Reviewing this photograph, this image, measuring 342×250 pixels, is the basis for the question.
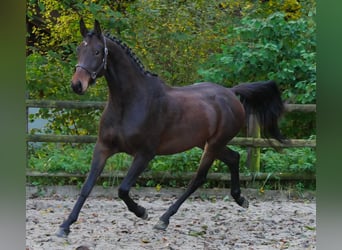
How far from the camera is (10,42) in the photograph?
2.84 ft

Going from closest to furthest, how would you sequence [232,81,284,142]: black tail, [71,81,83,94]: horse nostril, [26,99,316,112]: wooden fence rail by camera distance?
[71,81,83,94]: horse nostril, [232,81,284,142]: black tail, [26,99,316,112]: wooden fence rail

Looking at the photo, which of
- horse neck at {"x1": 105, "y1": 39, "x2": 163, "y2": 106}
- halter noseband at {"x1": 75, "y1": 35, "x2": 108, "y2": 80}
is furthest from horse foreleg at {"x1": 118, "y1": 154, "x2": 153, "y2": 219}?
halter noseband at {"x1": 75, "y1": 35, "x2": 108, "y2": 80}

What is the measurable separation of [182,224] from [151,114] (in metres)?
1.08

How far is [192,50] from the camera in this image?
6.40m

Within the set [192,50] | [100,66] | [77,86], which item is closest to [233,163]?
[100,66]

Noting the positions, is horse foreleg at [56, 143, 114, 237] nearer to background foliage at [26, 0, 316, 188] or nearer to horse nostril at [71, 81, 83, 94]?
horse nostril at [71, 81, 83, 94]

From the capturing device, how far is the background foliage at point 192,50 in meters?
6.09

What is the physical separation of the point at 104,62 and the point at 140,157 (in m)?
0.78

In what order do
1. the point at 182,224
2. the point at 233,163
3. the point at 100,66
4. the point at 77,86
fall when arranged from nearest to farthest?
the point at 77,86 < the point at 100,66 < the point at 182,224 < the point at 233,163

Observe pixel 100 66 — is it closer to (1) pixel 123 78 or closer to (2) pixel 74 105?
(1) pixel 123 78

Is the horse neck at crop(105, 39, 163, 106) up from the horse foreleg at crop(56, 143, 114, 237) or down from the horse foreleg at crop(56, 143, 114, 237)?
up

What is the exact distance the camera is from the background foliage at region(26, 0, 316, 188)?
609 centimetres

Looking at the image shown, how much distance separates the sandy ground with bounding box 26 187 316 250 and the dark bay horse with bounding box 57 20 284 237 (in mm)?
208

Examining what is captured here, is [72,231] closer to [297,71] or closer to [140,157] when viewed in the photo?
[140,157]
